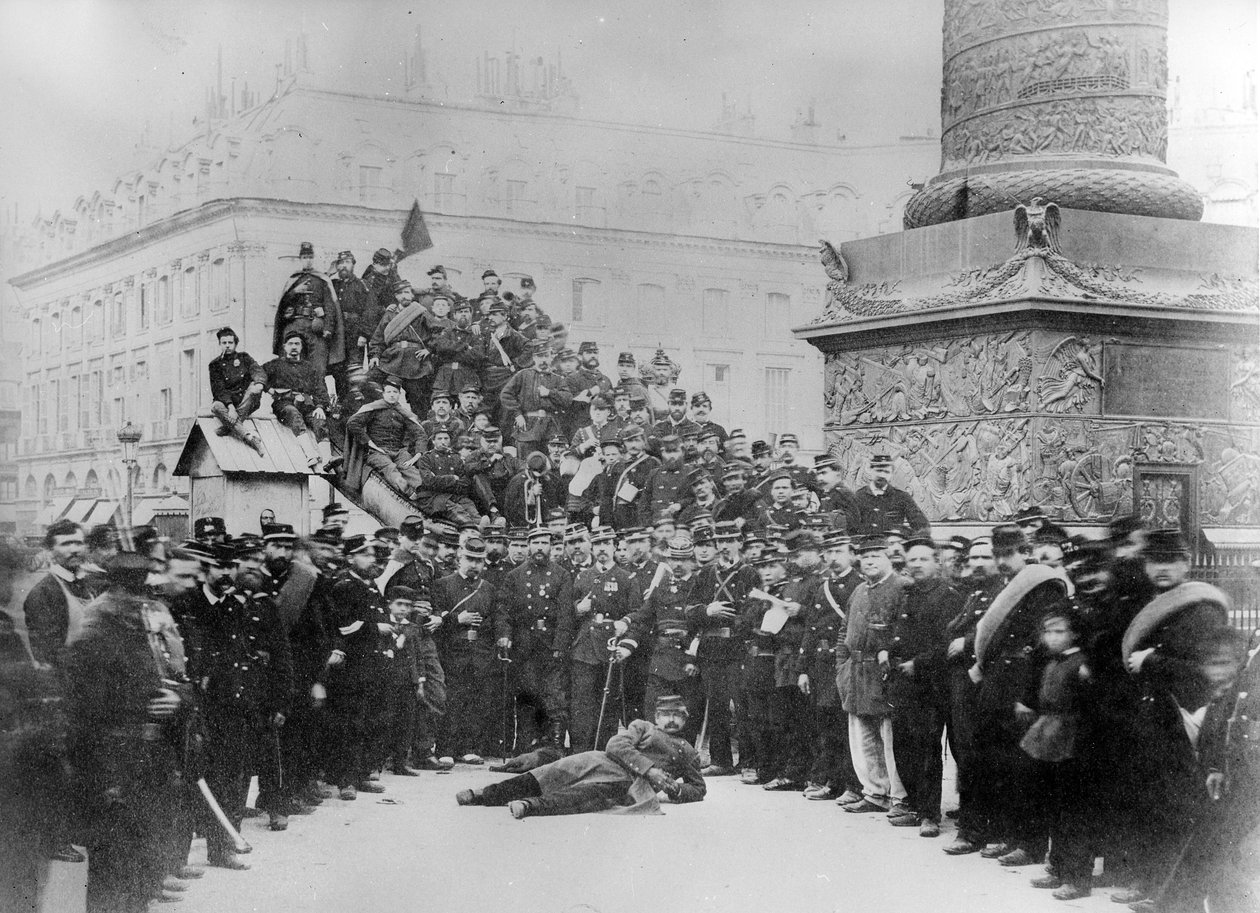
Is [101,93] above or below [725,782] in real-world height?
above

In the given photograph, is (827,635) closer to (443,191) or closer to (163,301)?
(443,191)

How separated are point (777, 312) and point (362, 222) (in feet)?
6.95

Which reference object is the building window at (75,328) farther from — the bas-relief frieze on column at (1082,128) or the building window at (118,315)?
the bas-relief frieze on column at (1082,128)

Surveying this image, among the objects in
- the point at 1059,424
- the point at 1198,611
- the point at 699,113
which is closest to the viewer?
the point at 1198,611

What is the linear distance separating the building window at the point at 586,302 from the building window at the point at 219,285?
1.66m

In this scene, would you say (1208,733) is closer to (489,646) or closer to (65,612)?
(489,646)

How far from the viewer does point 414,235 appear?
630 cm

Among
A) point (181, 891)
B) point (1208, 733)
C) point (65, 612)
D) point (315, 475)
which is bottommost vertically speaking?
point (181, 891)

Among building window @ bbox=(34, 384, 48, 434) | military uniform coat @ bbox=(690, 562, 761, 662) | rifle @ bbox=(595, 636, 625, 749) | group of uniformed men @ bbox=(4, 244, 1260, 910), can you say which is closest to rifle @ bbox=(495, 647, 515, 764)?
group of uniformed men @ bbox=(4, 244, 1260, 910)

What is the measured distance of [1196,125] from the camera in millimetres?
6625

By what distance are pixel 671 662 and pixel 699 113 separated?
2.68m

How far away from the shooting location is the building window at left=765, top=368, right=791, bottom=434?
272 inches

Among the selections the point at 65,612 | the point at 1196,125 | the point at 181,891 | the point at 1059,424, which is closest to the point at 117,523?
the point at 65,612

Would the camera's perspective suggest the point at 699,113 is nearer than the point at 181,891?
No
